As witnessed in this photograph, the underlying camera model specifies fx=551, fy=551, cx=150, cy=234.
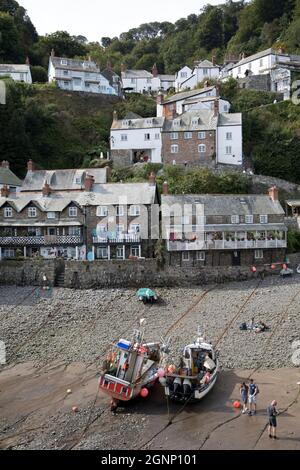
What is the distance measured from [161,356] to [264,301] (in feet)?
31.9

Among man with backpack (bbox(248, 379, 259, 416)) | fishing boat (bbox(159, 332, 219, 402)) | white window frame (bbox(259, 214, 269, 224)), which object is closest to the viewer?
man with backpack (bbox(248, 379, 259, 416))

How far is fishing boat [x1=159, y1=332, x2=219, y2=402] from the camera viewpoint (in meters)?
23.2

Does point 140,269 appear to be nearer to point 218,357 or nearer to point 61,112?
point 218,357

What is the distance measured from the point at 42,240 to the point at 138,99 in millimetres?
37058

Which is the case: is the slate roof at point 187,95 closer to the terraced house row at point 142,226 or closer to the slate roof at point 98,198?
the terraced house row at point 142,226

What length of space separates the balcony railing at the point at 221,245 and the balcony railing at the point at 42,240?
763 cm

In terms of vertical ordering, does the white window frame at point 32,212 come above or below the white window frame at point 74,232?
above

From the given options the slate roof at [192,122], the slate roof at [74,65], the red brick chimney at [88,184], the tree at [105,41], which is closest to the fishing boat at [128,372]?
the red brick chimney at [88,184]

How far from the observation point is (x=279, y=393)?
919 inches

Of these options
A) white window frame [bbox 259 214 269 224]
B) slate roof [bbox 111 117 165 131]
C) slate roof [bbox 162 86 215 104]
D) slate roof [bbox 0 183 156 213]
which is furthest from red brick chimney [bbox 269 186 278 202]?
slate roof [bbox 162 86 215 104]

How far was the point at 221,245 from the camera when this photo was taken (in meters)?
39.3

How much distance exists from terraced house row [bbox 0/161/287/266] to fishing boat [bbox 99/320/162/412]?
14679mm

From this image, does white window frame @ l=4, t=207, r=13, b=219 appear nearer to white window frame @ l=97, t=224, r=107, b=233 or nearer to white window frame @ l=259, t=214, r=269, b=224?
white window frame @ l=97, t=224, r=107, b=233

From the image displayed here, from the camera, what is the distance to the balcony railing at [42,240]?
41719 millimetres
